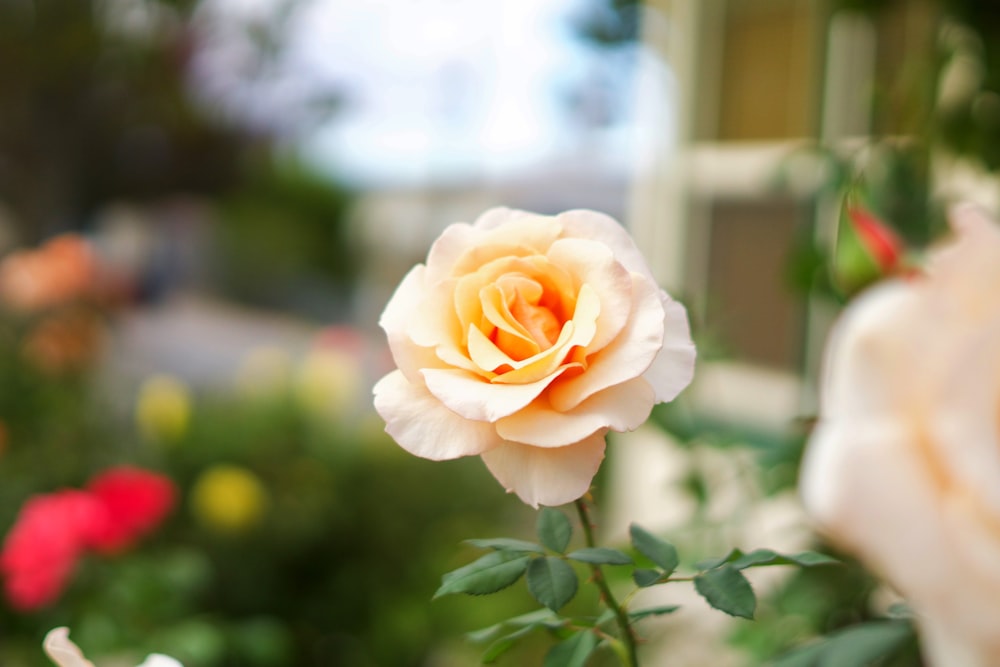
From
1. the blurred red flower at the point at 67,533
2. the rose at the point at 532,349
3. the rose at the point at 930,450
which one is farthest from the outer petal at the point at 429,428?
the blurred red flower at the point at 67,533

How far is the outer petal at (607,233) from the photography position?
294mm

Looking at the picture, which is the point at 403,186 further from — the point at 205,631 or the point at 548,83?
the point at 205,631

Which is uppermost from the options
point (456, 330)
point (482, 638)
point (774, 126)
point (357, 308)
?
point (774, 126)

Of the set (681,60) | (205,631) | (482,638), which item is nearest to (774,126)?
(681,60)

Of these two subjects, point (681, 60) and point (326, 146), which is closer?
point (681, 60)

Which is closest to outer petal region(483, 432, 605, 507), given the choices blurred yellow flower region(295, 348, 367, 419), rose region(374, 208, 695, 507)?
rose region(374, 208, 695, 507)

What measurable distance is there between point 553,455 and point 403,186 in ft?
27.8

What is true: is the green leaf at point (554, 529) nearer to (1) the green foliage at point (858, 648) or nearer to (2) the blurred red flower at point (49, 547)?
(1) the green foliage at point (858, 648)

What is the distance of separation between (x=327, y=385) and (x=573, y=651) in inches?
60.7

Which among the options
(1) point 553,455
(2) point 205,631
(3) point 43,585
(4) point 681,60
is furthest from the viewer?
(4) point 681,60

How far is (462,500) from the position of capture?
1892mm

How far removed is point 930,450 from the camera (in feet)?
0.53

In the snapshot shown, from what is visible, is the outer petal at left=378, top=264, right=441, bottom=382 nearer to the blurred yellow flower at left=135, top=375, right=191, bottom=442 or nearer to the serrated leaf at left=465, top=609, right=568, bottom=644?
the serrated leaf at left=465, top=609, right=568, bottom=644

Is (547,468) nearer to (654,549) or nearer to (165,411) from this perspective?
(654,549)
